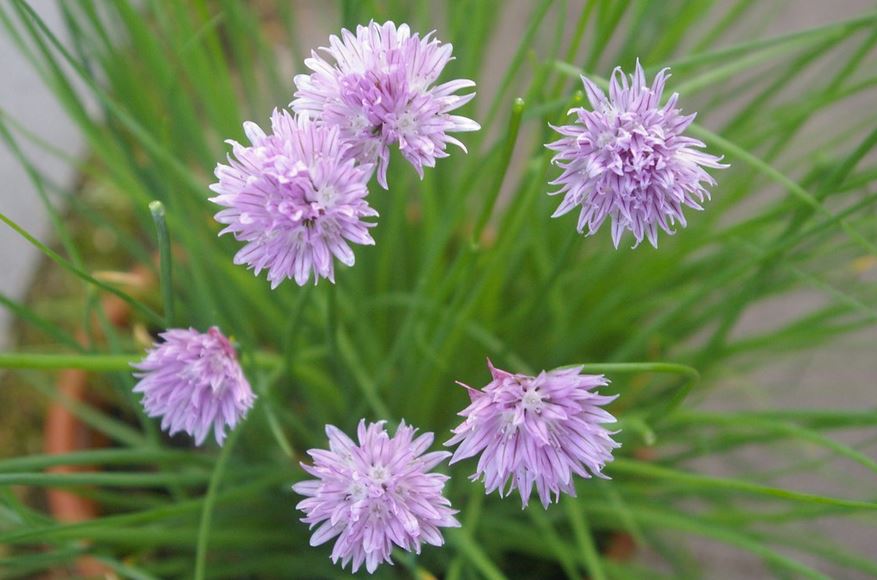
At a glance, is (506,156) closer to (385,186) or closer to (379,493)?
(385,186)

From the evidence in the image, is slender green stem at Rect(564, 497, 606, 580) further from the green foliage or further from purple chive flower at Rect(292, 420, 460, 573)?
purple chive flower at Rect(292, 420, 460, 573)

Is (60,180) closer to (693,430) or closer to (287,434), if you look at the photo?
(287,434)

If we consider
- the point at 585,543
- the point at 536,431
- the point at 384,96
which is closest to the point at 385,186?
the point at 384,96

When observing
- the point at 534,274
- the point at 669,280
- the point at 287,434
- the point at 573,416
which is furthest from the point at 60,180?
the point at 573,416

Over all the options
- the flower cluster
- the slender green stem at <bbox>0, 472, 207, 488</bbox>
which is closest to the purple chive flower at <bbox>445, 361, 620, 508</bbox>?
the flower cluster

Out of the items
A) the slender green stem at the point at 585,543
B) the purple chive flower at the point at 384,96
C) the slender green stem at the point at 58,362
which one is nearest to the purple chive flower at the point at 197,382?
the slender green stem at the point at 58,362

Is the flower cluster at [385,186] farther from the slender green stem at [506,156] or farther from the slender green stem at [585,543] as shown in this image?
the slender green stem at [585,543]
